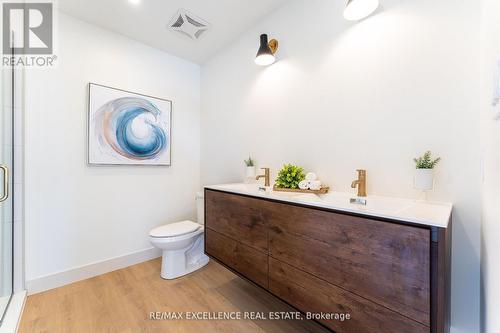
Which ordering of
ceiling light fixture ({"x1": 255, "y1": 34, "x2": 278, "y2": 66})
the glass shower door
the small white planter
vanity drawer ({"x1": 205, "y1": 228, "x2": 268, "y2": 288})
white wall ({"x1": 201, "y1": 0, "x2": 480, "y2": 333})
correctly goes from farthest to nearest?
1. the small white planter
2. ceiling light fixture ({"x1": 255, "y1": 34, "x2": 278, "y2": 66})
3. the glass shower door
4. vanity drawer ({"x1": 205, "y1": 228, "x2": 268, "y2": 288})
5. white wall ({"x1": 201, "y1": 0, "x2": 480, "y2": 333})

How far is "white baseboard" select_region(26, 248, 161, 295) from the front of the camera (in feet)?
5.91

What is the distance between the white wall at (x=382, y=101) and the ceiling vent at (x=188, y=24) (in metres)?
0.51

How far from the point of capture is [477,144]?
1.02 m

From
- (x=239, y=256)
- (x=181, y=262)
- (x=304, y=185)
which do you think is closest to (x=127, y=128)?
(x=181, y=262)

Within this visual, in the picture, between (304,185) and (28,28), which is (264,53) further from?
(28,28)

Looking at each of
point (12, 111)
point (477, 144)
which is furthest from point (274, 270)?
point (12, 111)

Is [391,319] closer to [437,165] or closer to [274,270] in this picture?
[274,270]

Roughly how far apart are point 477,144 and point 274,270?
1226mm

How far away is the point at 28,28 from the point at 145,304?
8.16ft

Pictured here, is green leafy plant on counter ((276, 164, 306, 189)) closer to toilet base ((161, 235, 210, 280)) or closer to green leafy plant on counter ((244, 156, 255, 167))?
green leafy plant on counter ((244, 156, 255, 167))

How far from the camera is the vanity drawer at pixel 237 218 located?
4.52ft

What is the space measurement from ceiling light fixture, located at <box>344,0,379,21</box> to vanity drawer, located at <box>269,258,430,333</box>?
4.96 ft

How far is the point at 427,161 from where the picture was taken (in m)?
1.10

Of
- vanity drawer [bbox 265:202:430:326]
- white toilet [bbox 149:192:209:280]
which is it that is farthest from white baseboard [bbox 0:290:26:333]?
vanity drawer [bbox 265:202:430:326]
